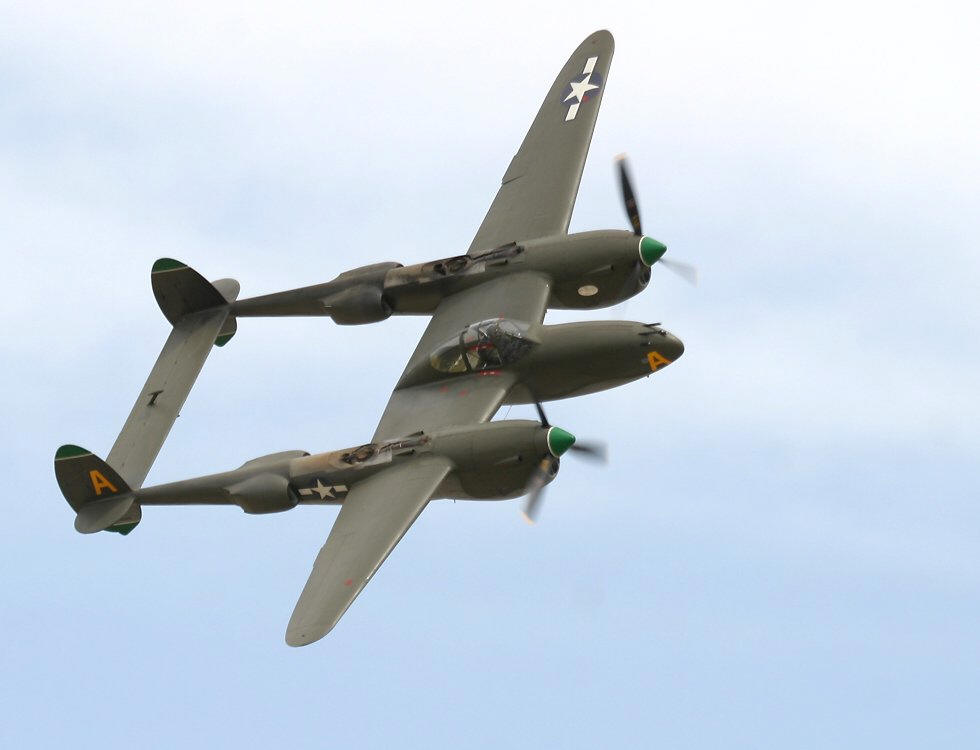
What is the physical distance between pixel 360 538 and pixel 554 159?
47.1ft

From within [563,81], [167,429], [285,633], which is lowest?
[285,633]

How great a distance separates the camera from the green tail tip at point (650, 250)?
44875mm

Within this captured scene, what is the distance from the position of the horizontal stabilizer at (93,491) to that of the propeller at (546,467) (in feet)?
34.0

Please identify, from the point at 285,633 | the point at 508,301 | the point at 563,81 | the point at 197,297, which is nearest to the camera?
the point at 285,633

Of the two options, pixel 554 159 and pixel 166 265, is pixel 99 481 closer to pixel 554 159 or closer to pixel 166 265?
pixel 166 265

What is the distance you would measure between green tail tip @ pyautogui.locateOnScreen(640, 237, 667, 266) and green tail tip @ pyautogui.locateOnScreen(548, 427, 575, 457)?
705 cm

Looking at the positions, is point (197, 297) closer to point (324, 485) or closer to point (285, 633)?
point (324, 485)

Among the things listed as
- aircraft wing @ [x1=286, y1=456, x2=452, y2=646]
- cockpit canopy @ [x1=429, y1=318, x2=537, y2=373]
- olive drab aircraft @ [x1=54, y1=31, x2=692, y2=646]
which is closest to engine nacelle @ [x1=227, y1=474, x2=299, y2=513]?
olive drab aircraft @ [x1=54, y1=31, x2=692, y2=646]

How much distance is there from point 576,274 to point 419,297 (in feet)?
14.5

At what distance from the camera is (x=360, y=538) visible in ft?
130

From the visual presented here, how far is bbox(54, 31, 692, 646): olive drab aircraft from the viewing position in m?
39.9

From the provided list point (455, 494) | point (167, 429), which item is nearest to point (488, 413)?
point (455, 494)

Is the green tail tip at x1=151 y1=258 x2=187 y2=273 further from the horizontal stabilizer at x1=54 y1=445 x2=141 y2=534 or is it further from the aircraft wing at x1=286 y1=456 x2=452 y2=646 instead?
the aircraft wing at x1=286 y1=456 x2=452 y2=646

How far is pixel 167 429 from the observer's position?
45.2 m
